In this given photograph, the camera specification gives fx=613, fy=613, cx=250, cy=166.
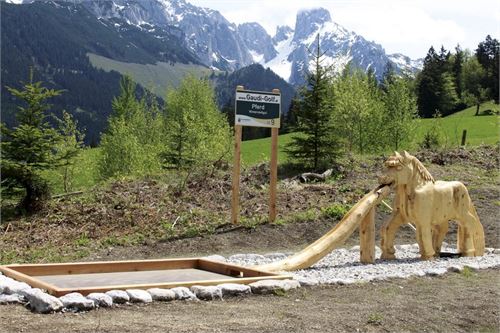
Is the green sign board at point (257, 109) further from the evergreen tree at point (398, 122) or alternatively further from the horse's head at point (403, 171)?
the evergreen tree at point (398, 122)

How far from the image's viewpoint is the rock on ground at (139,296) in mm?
6777

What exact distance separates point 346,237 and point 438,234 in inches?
87.1

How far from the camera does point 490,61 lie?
277ft

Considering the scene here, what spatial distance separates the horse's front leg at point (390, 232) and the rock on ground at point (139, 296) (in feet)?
17.3

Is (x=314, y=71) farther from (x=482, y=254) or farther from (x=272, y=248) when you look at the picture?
(x=482, y=254)

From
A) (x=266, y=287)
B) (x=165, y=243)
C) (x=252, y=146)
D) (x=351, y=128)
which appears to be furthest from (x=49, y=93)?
(x=252, y=146)

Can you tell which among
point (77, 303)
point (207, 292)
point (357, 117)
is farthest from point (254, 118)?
point (357, 117)

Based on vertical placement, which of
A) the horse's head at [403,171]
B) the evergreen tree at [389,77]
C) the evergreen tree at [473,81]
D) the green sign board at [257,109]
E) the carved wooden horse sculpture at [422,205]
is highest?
the evergreen tree at [473,81]

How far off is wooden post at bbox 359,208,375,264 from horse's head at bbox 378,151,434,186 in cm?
66

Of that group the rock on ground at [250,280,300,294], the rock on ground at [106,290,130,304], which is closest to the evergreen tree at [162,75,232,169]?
the rock on ground at [250,280,300,294]

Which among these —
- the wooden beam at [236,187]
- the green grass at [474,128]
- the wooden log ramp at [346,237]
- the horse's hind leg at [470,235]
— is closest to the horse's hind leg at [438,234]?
the horse's hind leg at [470,235]

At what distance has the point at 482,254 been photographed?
38.1 ft

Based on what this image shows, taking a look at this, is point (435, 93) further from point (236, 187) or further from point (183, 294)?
point (183, 294)

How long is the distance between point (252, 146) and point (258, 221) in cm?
4316
